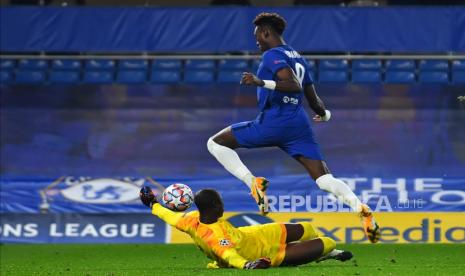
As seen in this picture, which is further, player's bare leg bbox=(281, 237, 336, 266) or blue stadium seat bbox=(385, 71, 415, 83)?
blue stadium seat bbox=(385, 71, 415, 83)

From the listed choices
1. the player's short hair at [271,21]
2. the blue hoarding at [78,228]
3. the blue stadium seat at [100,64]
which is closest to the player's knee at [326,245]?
the player's short hair at [271,21]

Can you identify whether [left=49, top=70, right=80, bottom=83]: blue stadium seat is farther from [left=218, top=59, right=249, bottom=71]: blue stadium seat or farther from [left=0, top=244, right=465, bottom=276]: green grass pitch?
[left=0, top=244, right=465, bottom=276]: green grass pitch

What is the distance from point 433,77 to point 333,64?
1896 millimetres

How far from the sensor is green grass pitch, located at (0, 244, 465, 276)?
9906 mm

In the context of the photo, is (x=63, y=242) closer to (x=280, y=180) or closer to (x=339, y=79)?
(x=280, y=180)

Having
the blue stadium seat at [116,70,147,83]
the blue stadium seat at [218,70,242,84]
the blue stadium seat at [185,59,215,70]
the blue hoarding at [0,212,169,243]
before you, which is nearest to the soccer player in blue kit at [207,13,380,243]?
the blue hoarding at [0,212,169,243]

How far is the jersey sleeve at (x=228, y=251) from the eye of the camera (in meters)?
9.41

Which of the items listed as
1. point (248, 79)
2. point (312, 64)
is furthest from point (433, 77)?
point (248, 79)

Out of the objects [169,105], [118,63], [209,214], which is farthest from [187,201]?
[118,63]

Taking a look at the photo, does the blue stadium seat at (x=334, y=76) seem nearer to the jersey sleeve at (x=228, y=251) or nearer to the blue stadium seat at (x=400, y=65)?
the blue stadium seat at (x=400, y=65)

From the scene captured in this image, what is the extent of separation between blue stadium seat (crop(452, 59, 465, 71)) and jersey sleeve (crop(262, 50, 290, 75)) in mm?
10284

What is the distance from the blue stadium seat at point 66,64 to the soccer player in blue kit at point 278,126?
34.7 feet

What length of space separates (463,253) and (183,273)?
16.9ft

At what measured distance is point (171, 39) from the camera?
1919cm
